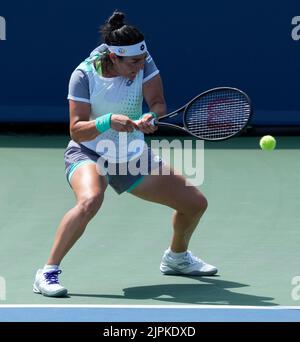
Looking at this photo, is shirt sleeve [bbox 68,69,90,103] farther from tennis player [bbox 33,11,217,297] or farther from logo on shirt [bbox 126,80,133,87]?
logo on shirt [bbox 126,80,133,87]

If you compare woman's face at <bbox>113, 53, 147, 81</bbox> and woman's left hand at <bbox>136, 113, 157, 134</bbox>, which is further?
woman's face at <bbox>113, 53, 147, 81</bbox>

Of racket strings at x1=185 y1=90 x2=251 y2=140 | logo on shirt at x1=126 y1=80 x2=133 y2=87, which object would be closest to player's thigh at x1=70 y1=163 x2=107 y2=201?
logo on shirt at x1=126 y1=80 x2=133 y2=87

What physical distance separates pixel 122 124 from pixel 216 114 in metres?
0.64

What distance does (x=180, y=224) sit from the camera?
6.56m

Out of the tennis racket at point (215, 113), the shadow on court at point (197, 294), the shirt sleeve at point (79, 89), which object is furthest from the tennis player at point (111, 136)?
the shadow on court at point (197, 294)

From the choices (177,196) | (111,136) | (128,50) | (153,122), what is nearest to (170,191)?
(177,196)

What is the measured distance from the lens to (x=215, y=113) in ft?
21.1

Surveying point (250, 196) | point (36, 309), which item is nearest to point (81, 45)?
point (250, 196)

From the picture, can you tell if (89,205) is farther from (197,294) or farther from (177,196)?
(197,294)

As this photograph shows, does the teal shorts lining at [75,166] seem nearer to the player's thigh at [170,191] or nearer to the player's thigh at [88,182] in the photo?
the player's thigh at [88,182]

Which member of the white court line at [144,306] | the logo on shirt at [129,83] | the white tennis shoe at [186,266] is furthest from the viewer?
the white tennis shoe at [186,266]

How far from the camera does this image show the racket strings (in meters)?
6.37

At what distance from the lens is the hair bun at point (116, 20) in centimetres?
619

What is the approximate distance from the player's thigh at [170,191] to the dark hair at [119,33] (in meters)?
0.70
